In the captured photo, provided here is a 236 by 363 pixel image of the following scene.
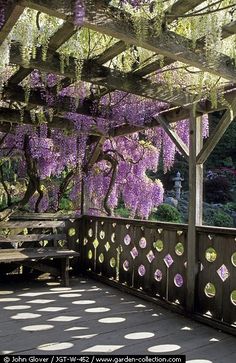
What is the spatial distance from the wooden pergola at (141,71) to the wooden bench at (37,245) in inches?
→ 50.0

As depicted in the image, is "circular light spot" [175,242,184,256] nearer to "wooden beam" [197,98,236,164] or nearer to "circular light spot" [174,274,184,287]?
"circular light spot" [174,274,184,287]

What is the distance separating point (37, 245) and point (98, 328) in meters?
2.23

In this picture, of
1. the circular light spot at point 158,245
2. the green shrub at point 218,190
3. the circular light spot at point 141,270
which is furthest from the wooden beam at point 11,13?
the green shrub at point 218,190

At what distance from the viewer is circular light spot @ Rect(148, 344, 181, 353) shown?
95.7 inches

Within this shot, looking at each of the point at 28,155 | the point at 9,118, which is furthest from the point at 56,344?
the point at 28,155

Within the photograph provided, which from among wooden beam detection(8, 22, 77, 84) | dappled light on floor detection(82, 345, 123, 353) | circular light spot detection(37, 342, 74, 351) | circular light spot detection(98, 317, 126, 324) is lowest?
circular light spot detection(98, 317, 126, 324)

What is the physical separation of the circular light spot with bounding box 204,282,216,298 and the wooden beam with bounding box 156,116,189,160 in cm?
111

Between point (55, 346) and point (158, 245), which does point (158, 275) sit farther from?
point (55, 346)

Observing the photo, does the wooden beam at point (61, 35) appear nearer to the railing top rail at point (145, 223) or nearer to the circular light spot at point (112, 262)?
the railing top rail at point (145, 223)

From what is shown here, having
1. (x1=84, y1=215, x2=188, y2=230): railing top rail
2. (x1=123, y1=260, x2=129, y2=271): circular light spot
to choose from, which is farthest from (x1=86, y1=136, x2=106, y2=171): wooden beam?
(x1=123, y1=260, x2=129, y2=271): circular light spot

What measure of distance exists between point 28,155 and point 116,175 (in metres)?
1.27

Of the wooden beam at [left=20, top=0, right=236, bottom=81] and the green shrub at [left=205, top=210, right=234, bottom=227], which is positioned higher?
the wooden beam at [left=20, top=0, right=236, bottom=81]

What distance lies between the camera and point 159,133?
5172 millimetres

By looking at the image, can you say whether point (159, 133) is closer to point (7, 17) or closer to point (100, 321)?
point (100, 321)
